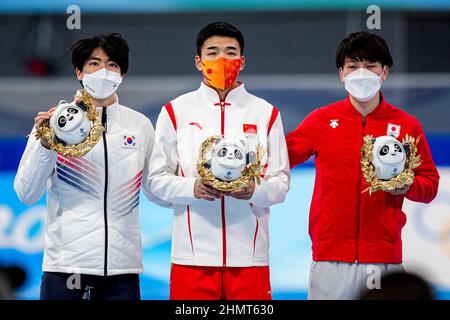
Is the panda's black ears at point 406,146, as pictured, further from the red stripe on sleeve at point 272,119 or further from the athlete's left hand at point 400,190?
the red stripe on sleeve at point 272,119

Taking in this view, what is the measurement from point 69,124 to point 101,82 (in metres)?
0.42

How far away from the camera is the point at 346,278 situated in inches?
189

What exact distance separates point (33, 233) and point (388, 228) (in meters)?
3.38

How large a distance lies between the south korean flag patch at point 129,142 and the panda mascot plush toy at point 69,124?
320 millimetres

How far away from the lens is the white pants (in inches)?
188

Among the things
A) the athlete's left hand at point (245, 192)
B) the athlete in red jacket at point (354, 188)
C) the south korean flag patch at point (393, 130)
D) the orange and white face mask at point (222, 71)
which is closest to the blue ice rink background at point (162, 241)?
the athlete in red jacket at point (354, 188)

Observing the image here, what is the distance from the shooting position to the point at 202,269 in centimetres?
459

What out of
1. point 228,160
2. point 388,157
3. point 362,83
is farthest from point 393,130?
point 228,160

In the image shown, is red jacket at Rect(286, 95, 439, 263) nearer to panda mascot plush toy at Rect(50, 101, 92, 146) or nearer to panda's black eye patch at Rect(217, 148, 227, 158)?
panda's black eye patch at Rect(217, 148, 227, 158)

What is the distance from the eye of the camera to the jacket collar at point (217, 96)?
4.79 metres

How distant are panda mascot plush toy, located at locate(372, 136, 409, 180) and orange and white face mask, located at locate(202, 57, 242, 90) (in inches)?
31.8

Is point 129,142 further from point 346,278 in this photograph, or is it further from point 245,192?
point 346,278
